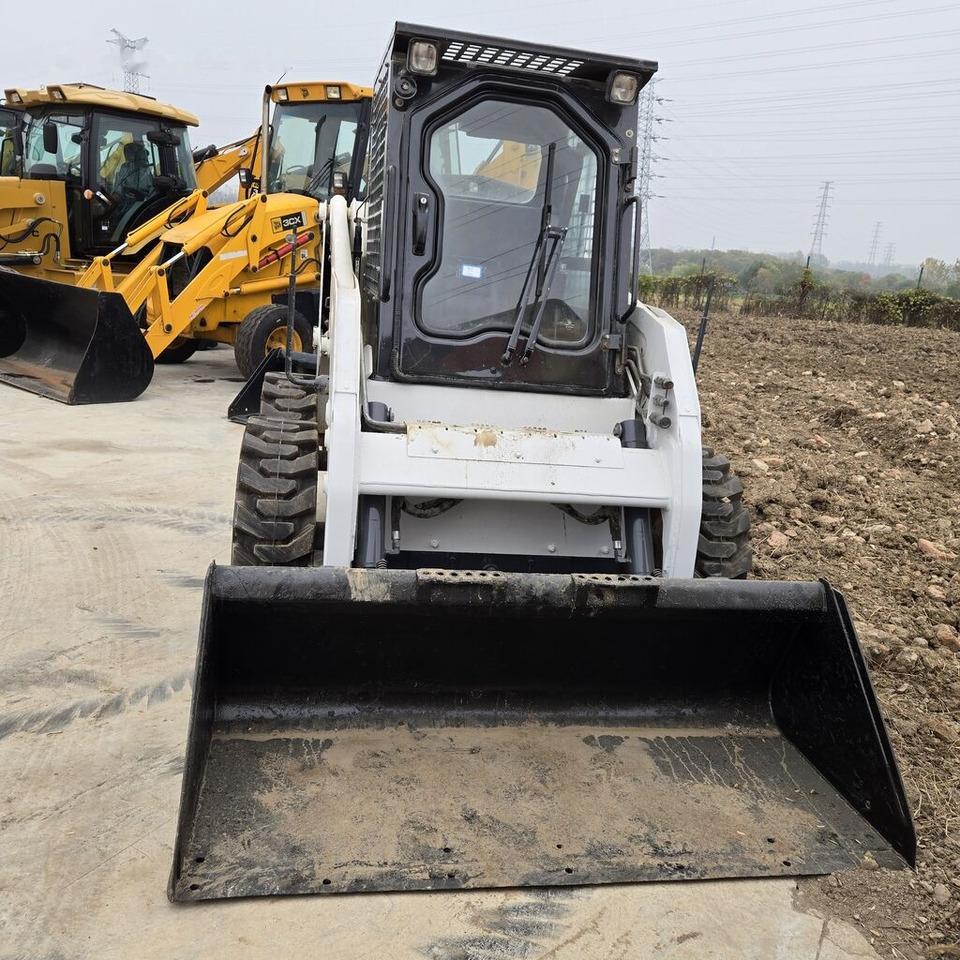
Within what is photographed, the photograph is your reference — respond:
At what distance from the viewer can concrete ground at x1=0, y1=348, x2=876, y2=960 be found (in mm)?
2441

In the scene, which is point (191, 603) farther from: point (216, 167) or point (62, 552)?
point (216, 167)

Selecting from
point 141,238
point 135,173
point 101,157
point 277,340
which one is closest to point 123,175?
point 135,173

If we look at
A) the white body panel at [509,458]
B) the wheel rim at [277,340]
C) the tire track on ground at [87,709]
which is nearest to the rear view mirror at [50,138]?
the wheel rim at [277,340]

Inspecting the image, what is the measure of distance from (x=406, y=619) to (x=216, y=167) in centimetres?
1026

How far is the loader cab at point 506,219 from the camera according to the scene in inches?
153

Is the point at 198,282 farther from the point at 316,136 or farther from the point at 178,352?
the point at 178,352

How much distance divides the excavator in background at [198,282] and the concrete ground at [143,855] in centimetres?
380

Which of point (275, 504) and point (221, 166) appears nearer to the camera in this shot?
point (275, 504)

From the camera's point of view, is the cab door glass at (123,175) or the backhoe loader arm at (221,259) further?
the cab door glass at (123,175)

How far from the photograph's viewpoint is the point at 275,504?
353 cm

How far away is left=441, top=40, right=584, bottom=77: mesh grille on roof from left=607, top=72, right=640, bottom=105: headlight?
160 mm

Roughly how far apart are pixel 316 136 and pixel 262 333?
2333 millimetres

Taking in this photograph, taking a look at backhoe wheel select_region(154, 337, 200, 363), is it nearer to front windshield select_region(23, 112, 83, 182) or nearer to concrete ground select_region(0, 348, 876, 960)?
front windshield select_region(23, 112, 83, 182)

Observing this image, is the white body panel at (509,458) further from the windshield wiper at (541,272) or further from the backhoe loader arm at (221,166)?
A: the backhoe loader arm at (221,166)
